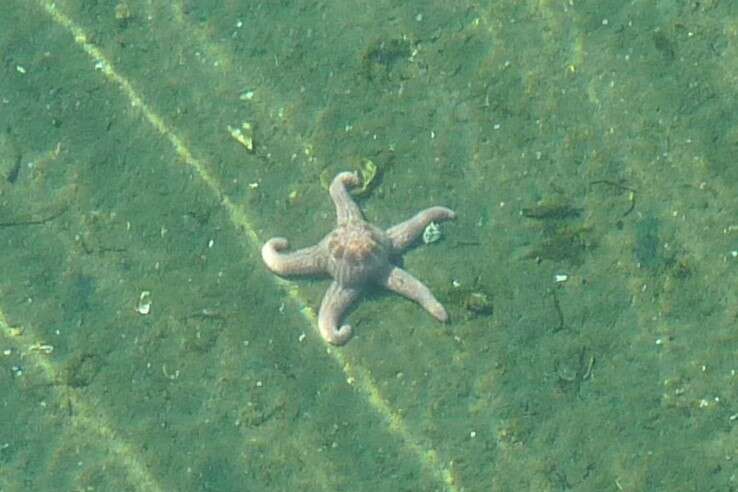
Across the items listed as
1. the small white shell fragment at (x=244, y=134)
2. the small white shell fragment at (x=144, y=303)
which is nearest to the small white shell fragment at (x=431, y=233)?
the small white shell fragment at (x=244, y=134)

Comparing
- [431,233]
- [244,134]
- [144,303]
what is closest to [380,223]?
[431,233]

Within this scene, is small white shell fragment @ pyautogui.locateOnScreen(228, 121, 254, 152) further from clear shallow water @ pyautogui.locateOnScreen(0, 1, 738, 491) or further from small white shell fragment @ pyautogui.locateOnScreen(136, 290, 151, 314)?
small white shell fragment @ pyautogui.locateOnScreen(136, 290, 151, 314)

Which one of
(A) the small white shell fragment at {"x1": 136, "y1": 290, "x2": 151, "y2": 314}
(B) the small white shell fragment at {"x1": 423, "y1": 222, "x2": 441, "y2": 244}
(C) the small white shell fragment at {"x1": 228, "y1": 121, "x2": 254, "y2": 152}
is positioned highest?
(C) the small white shell fragment at {"x1": 228, "y1": 121, "x2": 254, "y2": 152}

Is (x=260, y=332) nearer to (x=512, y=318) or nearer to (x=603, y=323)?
(x=512, y=318)

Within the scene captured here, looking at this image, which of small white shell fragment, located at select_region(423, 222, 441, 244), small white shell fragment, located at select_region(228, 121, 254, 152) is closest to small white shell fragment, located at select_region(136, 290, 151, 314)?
small white shell fragment, located at select_region(228, 121, 254, 152)

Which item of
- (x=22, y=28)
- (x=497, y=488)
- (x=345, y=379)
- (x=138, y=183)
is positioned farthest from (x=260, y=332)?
(x=22, y=28)

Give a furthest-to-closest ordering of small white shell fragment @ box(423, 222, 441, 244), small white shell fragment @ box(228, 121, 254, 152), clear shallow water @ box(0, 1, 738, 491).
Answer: small white shell fragment @ box(228, 121, 254, 152) → small white shell fragment @ box(423, 222, 441, 244) → clear shallow water @ box(0, 1, 738, 491)
